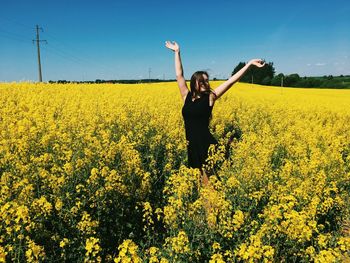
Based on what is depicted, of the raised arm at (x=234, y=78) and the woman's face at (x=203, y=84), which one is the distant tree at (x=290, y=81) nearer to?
the raised arm at (x=234, y=78)

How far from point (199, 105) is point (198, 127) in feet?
1.22

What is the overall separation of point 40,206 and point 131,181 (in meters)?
1.54

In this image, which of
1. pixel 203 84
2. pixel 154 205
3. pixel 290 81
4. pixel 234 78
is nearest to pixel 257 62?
pixel 234 78

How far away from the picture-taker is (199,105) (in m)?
4.96

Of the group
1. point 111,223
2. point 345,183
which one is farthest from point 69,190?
point 345,183

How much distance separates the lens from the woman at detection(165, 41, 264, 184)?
16.1 feet

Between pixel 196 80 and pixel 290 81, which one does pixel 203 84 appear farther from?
pixel 290 81

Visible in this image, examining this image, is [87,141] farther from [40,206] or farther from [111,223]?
[40,206]

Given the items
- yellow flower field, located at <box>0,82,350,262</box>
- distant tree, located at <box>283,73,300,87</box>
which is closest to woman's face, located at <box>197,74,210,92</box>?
yellow flower field, located at <box>0,82,350,262</box>

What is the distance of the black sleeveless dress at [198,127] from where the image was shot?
4992 mm

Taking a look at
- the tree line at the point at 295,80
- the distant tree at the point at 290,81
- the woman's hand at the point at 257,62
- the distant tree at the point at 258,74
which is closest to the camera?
the woman's hand at the point at 257,62

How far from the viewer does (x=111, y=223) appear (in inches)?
168

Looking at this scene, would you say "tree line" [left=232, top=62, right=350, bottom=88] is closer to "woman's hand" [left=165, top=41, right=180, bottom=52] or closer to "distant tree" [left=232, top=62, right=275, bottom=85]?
"distant tree" [left=232, top=62, right=275, bottom=85]

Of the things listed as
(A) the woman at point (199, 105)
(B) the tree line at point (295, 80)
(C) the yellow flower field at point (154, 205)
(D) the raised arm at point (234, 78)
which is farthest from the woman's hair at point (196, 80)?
(B) the tree line at point (295, 80)
